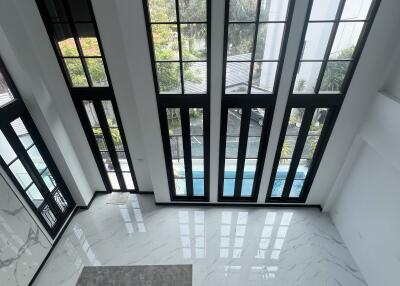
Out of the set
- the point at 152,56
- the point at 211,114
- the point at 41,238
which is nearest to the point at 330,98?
the point at 211,114

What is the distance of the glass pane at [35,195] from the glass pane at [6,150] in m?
0.58

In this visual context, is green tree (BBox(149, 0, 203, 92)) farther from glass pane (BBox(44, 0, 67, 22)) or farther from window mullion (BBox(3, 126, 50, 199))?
window mullion (BBox(3, 126, 50, 199))

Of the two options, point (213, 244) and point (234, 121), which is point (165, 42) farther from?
point (213, 244)

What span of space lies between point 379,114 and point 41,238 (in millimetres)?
5330

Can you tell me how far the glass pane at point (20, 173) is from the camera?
10.7ft

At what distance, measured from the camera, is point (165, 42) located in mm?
3125

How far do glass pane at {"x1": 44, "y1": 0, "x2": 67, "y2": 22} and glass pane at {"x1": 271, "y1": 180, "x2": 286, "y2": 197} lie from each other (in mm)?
4361

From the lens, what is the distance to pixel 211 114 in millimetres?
3574

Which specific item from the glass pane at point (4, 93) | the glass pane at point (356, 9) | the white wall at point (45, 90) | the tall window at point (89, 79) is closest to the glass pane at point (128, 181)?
the tall window at point (89, 79)

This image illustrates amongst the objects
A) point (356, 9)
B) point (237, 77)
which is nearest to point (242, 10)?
point (237, 77)

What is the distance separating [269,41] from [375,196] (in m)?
2.63

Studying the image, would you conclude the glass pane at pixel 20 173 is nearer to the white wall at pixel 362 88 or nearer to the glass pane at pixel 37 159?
the glass pane at pixel 37 159

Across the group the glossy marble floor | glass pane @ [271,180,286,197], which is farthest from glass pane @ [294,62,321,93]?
the glossy marble floor

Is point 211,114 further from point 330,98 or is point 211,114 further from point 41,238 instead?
A: point 41,238
